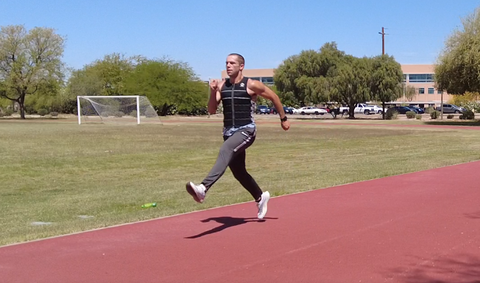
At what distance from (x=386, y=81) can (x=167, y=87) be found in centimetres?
3467

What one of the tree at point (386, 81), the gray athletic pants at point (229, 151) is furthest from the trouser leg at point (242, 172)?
the tree at point (386, 81)

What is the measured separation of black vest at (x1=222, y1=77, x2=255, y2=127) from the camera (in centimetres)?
736

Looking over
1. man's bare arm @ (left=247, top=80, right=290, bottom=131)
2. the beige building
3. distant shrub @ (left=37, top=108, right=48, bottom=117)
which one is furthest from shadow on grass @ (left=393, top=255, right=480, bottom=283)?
the beige building

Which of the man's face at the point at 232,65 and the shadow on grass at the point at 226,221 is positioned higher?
the man's face at the point at 232,65

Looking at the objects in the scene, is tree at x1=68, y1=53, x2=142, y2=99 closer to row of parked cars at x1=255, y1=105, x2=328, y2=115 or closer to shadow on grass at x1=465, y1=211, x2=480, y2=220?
row of parked cars at x1=255, y1=105, x2=328, y2=115

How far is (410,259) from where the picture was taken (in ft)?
19.4

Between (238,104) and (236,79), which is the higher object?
(236,79)

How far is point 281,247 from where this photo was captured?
21.4 feet

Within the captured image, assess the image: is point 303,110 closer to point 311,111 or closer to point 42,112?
point 311,111

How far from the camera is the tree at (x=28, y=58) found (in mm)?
80375

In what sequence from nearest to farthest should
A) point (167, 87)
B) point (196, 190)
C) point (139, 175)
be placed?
point (196, 190) → point (139, 175) → point (167, 87)

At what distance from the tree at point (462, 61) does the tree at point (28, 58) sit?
5112 centimetres

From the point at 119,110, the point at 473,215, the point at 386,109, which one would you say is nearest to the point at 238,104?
the point at 473,215

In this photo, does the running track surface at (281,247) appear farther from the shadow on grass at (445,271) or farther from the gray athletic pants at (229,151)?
the gray athletic pants at (229,151)
